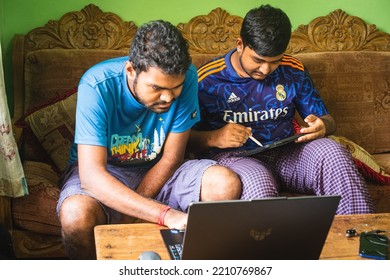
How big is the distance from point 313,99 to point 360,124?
1.75 ft

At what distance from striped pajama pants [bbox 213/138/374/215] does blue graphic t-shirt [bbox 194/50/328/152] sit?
3.5 inches

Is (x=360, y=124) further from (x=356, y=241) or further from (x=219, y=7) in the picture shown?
(x=356, y=241)

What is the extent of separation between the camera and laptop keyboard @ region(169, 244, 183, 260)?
1149mm

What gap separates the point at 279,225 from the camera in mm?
1053

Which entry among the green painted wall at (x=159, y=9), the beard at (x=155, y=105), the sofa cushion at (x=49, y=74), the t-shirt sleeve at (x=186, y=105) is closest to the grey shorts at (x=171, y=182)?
the t-shirt sleeve at (x=186, y=105)

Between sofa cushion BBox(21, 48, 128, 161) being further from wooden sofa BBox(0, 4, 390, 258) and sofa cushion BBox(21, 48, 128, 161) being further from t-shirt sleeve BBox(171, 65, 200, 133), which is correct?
t-shirt sleeve BBox(171, 65, 200, 133)

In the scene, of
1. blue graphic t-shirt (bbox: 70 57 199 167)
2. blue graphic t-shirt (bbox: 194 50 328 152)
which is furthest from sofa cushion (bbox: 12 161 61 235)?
blue graphic t-shirt (bbox: 194 50 328 152)

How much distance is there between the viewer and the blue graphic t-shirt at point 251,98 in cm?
187

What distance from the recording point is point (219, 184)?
1562 mm

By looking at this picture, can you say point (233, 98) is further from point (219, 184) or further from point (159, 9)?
point (159, 9)

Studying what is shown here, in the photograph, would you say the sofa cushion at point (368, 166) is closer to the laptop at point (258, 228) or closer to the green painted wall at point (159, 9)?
the green painted wall at point (159, 9)

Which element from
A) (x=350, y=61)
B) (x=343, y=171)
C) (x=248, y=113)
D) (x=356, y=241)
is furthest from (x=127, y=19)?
(x=356, y=241)

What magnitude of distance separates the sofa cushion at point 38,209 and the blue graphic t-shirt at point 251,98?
0.53 m

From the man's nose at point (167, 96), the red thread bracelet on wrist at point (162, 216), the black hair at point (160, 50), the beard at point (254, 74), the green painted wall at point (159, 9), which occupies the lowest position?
the red thread bracelet on wrist at point (162, 216)
